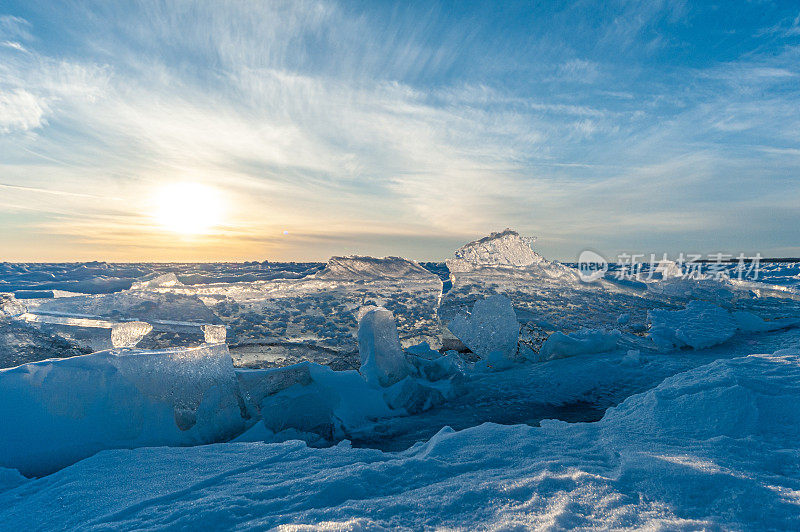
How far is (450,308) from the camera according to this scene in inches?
432

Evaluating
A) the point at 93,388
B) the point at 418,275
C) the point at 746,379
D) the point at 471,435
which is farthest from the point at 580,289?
the point at 93,388

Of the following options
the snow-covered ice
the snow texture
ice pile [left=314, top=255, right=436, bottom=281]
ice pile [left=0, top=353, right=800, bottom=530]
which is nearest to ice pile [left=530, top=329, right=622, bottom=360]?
ice pile [left=0, top=353, right=800, bottom=530]

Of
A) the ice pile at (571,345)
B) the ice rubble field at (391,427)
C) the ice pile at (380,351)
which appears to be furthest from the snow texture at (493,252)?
the ice pile at (380,351)

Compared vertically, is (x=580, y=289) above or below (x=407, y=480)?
above

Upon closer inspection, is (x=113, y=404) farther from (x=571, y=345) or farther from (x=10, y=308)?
(x=571, y=345)

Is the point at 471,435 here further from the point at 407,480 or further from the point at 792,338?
the point at 792,338

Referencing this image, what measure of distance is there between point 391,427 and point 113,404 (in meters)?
2.42

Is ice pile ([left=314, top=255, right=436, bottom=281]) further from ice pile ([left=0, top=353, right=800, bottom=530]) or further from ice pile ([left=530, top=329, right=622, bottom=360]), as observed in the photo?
ice pile ([left=0, top=353, right=800, bottom=530])

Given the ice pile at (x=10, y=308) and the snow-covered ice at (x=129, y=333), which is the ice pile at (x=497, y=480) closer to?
the snow-covered ice at (x=129, y=333)

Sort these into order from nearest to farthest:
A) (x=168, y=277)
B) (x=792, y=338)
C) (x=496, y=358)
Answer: (x=496, y=358), (x=792, y=338), (x=168, y=277)

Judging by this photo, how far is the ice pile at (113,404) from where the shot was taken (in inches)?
110

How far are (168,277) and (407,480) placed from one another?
14.8 metres

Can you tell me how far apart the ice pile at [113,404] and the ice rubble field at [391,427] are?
0.01 m

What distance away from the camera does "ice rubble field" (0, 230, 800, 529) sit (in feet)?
5.71
